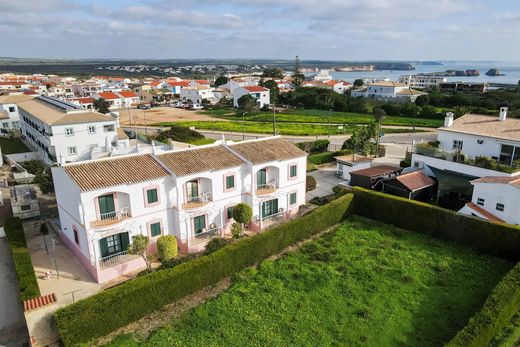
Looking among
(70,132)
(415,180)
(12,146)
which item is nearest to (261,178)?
(415,180)

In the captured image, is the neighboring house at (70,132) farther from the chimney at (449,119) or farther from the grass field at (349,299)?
the chimney at (449,119)

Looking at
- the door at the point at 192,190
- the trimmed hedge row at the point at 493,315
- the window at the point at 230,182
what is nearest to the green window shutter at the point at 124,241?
the door at the point at 192,190

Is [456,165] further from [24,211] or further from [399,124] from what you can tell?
[399,124]

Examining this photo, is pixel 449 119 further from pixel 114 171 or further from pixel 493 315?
pixel 114 171

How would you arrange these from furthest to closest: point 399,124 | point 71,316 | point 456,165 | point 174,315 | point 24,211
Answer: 1. point 399,124
2. point 456,165
3. point 24,211
4. point 174,315
5. point 71,316

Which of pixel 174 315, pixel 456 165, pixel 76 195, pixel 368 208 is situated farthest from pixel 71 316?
pixel 456 165

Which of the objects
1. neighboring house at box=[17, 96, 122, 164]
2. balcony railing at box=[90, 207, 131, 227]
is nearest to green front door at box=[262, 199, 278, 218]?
balcony railing at box=[90, 207, 131, 227]
